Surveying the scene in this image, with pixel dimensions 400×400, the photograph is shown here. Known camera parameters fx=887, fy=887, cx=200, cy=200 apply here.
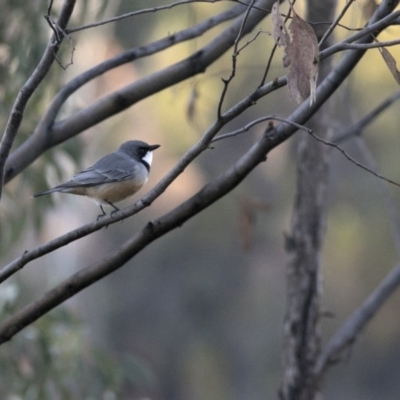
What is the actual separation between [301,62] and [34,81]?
2.95 feet

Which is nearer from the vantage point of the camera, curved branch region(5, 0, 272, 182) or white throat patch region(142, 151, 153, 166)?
curved branch region(5, 0, 272, 182)

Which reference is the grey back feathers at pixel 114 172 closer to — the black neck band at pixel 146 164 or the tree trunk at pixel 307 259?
the black neck band at pixel 146 164

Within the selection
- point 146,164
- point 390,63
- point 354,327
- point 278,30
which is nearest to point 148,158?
point 146,164

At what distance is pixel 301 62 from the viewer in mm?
2283

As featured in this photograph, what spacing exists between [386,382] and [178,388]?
3949 mm

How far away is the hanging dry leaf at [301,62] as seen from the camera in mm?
2258

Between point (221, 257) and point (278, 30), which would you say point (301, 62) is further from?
point (221, 257)

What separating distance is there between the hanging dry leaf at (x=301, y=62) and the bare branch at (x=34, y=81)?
70cm

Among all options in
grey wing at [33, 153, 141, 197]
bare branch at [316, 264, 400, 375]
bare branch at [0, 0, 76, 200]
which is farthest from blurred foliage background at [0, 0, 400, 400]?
bare branch at [0, 0, 76, 200]

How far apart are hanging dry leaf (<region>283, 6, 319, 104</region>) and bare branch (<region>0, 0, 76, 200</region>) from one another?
704 millimetres

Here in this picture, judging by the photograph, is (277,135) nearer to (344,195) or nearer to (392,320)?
(344,195)

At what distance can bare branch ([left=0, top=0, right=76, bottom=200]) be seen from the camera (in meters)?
2.65

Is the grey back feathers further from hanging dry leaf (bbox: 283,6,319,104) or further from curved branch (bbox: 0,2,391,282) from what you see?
hanging dry leaf (bbox: 283,6,319,104)

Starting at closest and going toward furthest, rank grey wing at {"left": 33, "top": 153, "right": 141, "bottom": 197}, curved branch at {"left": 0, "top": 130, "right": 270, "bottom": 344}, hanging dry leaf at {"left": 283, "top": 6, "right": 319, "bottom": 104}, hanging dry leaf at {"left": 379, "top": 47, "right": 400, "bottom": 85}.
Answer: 1. hanging dry leaf at {"left": 283, "top": 6, "right": 319, "bottom": 104}
2. hanging dry leaf at {"left": 379, "top": 47, "right": 400, "bottom": 85}
3. curved branch at {"left": 0, "top": 130, "right": 270, "bottom": 344}
4. grey wing at {"left": 33, "top": 153, "right": 141, "bottom": 197}
